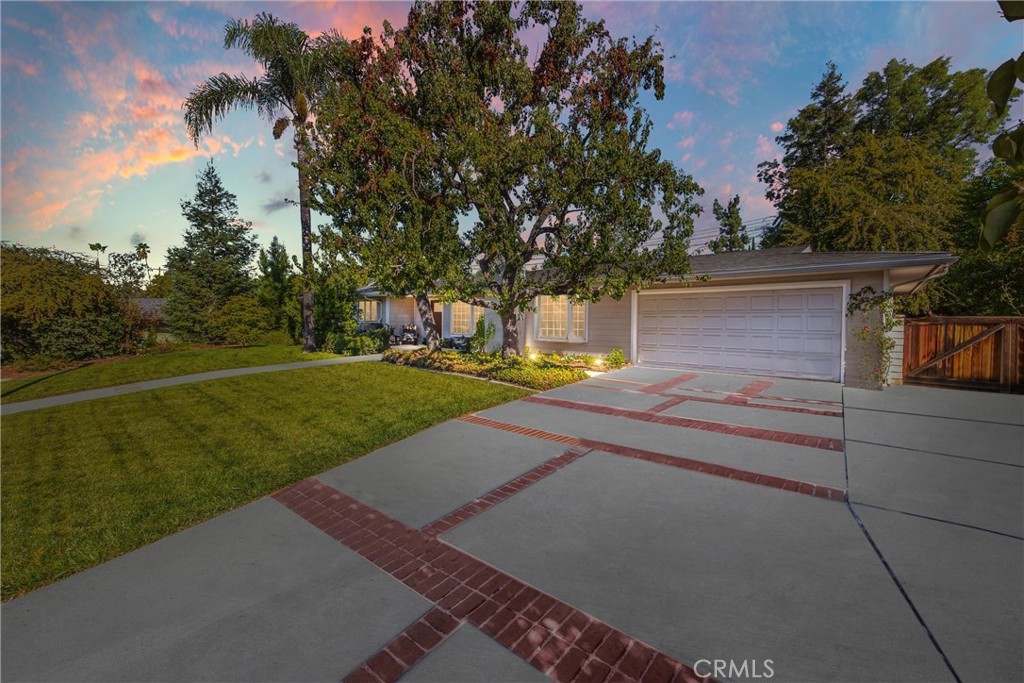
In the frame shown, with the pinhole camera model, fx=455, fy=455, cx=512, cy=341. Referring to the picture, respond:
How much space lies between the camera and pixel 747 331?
36.8ft

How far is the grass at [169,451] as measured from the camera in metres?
3.83

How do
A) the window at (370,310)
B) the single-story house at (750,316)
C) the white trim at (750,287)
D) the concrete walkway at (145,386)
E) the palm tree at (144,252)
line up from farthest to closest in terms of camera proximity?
the palm tree at (144,252) < the window at (370,310) < the white trim at (750,287) < the single-story house at (750,316) < the concrete walkway at (145,386)

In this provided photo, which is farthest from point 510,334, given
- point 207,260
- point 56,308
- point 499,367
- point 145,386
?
point 207,260

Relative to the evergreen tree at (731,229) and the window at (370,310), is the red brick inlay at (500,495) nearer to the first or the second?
the window at (370,310)

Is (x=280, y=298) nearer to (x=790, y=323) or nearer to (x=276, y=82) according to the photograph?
(x=276, y=82)

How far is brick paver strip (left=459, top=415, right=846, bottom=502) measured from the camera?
4383 millimetres

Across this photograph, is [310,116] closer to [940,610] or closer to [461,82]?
[461,82]

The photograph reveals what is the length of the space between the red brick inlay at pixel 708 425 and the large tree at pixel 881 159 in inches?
680

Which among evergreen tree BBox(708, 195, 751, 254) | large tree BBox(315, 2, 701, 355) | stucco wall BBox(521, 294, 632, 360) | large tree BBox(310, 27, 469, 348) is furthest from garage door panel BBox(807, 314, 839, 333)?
evergreen tree BBox(708, 195, 751, 254)

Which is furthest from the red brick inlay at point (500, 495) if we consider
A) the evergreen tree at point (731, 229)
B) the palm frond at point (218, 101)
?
the evergreen tree at point (731, 229)

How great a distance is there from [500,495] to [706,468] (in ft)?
7.57

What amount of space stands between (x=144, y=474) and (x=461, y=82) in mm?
9122

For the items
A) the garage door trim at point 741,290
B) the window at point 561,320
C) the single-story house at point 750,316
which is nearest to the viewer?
the single-story house at point 750,316

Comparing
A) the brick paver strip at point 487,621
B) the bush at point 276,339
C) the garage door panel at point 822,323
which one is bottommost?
the brick paver strip at point 487,621
